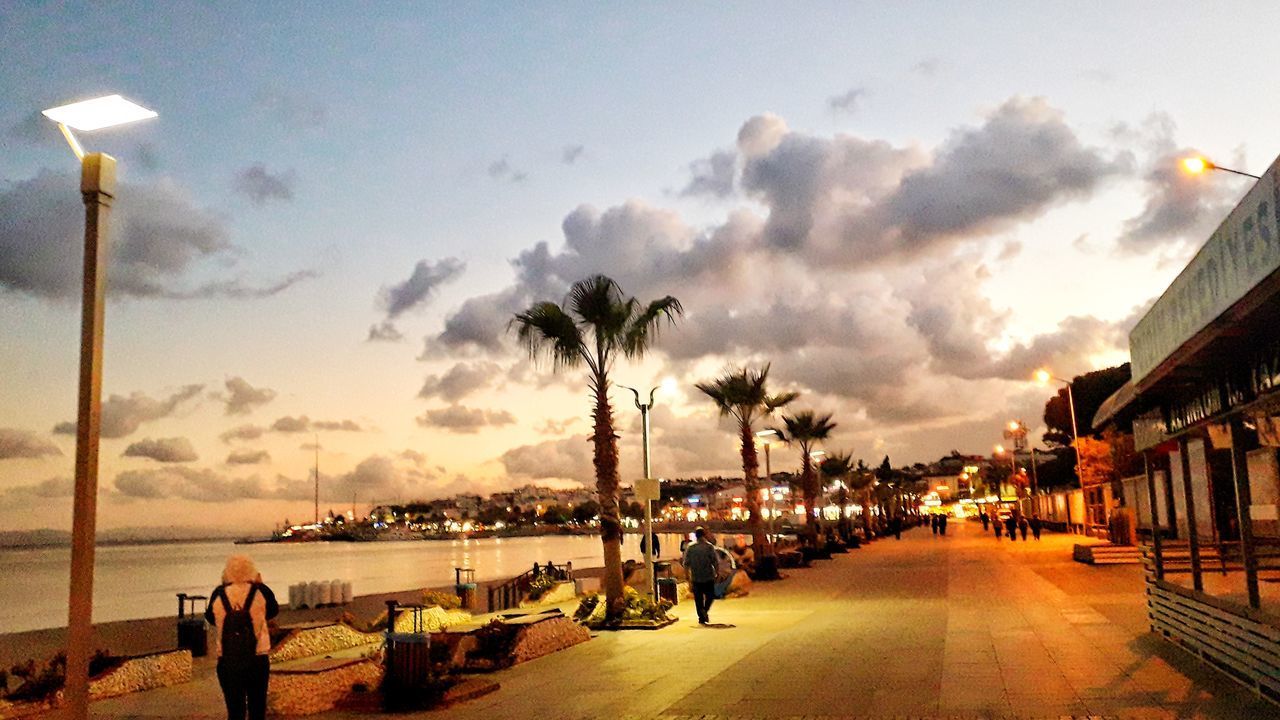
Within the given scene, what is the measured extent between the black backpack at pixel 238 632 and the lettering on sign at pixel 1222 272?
7.26m

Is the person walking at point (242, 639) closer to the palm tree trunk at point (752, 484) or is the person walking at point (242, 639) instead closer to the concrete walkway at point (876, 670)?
the concrete walkway at point (876, 670)

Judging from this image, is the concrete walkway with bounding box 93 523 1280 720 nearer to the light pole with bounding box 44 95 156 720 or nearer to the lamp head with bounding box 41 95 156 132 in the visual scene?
the light pole with bounding box 44 95 156 720

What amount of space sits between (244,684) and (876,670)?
266 inches

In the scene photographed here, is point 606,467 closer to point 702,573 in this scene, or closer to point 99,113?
point 702,573

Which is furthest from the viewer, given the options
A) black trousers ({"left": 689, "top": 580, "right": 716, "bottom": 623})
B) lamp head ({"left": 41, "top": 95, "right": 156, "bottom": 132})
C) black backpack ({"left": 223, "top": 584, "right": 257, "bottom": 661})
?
black trousers ({"left": 689, "top": 580, "right": 716, "bottom": 623})

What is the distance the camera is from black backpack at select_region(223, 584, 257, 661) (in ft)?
25.5

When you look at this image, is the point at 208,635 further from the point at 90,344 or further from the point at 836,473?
the point at 836,473

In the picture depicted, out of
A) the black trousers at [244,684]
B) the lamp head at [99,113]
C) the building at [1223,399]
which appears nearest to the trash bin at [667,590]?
the building at [1223,399]

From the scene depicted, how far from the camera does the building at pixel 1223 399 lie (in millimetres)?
6695

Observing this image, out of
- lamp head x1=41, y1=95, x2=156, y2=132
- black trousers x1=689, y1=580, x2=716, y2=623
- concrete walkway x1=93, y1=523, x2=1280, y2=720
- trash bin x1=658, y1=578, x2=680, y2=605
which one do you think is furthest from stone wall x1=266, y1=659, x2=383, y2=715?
trash bin x1=658, y1=578, x2=680, y2=605

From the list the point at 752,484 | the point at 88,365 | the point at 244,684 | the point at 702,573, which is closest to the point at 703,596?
the point at 702,573

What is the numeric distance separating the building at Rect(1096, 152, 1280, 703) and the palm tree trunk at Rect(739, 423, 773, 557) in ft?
68.9

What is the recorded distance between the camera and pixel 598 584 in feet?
90.7

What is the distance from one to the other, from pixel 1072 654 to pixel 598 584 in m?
16.9
